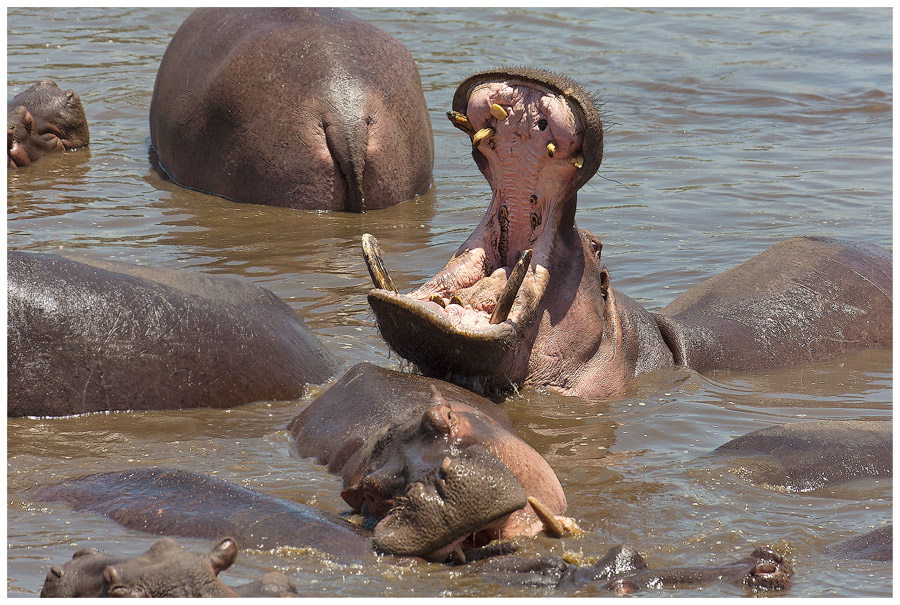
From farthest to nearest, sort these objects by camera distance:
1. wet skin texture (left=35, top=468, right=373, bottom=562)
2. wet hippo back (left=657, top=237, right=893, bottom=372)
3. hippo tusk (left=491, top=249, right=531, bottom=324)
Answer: wet hippo back (left=657, top=237, right=893, bottom=372)
hippo tusk (left=491, top=249, right=531, bottom=324)
wet skin texture (left=35, top=468, right=373, bottom=562)

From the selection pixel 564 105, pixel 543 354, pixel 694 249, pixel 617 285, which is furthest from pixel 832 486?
pixel 694 249

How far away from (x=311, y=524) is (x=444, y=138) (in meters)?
7.78

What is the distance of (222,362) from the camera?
541 centimetres

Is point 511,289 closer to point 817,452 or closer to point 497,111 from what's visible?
point 497,111

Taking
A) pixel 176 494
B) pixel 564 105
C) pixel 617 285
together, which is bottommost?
pixel 617 285

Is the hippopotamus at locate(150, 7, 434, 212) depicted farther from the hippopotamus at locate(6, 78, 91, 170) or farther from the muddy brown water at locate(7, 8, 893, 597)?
the hippopotamus at locate(6, 78, 91, 170)

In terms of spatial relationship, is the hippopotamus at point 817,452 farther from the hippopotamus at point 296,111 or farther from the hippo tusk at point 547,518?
the hippopotamus at point 296,111

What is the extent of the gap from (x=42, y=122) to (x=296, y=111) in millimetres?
2739

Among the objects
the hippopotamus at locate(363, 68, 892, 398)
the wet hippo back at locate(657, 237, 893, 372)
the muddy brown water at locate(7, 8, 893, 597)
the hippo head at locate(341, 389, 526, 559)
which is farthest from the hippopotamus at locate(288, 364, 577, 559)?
the wet hippo back at locate(657, 237, 893, 372)

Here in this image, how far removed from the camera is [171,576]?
2.97 m

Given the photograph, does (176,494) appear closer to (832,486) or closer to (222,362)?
(222,362)

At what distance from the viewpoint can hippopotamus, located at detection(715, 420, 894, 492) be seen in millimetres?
4562

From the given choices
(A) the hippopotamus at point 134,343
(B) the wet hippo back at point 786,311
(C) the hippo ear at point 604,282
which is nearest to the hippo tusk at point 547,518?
(C) the hippo ear at point 604,282

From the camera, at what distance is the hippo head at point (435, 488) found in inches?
141
